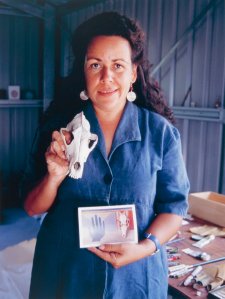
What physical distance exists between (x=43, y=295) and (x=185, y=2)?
12.4ft

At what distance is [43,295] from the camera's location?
1.53 meters

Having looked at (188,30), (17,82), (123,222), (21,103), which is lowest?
(123,222)

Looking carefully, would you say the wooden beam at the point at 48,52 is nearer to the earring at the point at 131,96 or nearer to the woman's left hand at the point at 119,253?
the earring at the point at 131,96

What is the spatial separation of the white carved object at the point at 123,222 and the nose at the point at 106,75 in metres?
0.47

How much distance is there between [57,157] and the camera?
140 cm

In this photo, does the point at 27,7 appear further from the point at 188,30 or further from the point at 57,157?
the point at 57,157

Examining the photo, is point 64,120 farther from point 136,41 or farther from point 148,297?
point 148,297

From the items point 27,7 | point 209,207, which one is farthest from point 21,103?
point 209,207

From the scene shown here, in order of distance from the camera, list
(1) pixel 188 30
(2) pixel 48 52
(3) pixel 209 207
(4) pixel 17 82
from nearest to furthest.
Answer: (3) pixel 209 207 → (1) pixel 188 30 → (2) pixel 48 52 → (4) pixel 17 82

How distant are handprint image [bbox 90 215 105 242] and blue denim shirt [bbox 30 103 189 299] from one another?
0.21ft

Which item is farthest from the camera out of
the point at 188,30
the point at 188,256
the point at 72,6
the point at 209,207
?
the point at 72,6

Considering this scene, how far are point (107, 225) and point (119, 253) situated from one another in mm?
106

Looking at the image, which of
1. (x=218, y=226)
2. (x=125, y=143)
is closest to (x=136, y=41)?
(x=125, y=143)

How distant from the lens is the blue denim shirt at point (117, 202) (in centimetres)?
144
